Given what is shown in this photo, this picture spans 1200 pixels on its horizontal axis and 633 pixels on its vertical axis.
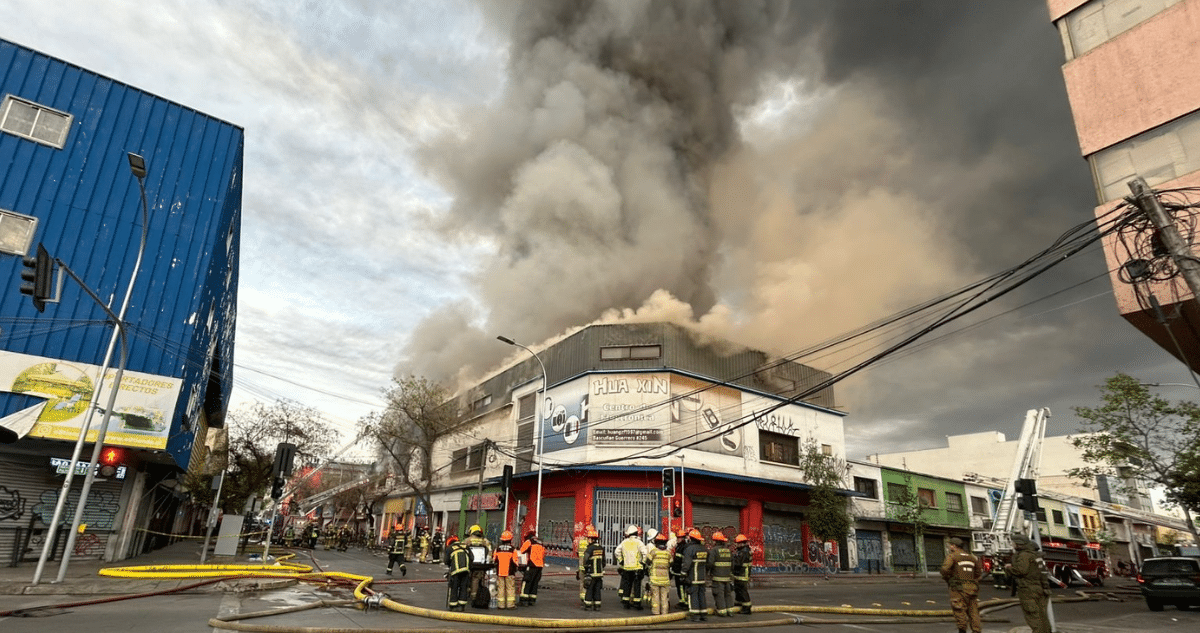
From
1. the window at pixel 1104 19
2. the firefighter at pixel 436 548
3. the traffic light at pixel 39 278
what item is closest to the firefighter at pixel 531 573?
the traffic light at pixel 39 278

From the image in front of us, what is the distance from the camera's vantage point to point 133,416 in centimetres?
1616

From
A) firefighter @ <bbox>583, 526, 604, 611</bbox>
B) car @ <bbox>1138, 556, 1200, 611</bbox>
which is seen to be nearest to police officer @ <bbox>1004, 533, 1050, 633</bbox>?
firefighter @ <bbox>583, 526, 604, 611</bbox>

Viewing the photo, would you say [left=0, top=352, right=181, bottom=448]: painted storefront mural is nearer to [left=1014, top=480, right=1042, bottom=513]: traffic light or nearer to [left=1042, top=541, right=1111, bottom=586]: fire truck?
[left=1014, top=480, right=1042, bottom=513]: traffic light

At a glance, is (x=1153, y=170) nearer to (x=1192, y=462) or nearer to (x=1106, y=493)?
(x=1192, y=462)

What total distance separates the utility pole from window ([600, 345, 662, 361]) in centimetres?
2288

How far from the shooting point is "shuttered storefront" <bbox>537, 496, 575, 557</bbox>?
28859mm

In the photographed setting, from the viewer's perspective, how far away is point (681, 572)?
11.3 m

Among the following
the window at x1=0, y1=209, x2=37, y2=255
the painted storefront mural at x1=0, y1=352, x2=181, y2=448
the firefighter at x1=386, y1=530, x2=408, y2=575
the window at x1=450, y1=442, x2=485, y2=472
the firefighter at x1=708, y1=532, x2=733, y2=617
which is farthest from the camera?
the window at x1=450, y1=442, x2=485, y2=472

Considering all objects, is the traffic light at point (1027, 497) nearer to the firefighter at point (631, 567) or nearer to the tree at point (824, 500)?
the firefighter at point (631, 567)

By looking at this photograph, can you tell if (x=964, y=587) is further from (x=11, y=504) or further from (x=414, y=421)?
(x=414, y=421)

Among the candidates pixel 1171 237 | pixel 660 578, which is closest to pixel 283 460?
pixel 660 578

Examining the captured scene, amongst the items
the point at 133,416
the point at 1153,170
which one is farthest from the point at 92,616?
the point at 1153,170

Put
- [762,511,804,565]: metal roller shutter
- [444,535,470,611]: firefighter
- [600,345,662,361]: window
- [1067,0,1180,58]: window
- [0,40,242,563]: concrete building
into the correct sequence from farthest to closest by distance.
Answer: [600,345,662,361]: window → [762,511,804,565]: metal roller shutter → [0,40,242,563]: concrete building → [1067,0,1180,58]: window → [444,535,470,611]: firefighter

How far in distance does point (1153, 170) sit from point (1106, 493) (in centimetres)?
6671
